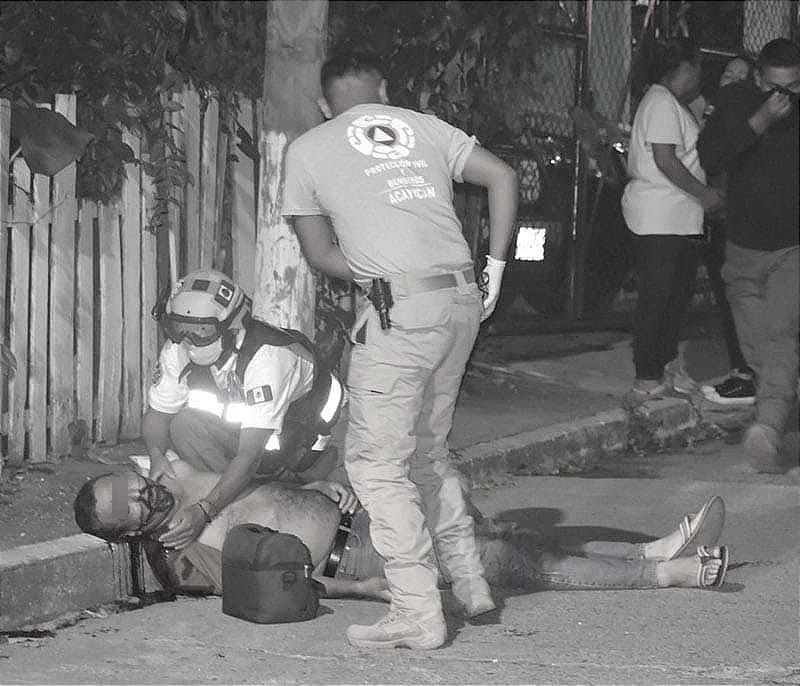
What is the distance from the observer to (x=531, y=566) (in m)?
5.74

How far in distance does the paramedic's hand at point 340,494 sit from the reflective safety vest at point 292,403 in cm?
23

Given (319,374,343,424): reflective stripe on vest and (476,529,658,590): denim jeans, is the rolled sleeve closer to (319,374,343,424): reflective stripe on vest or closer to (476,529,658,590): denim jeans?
(319,374,343,424): reflective stripe on vest

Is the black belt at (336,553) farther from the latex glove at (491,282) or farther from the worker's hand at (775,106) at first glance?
the worker's hand at (775,106)

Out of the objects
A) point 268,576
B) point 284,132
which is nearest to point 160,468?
point 268,576

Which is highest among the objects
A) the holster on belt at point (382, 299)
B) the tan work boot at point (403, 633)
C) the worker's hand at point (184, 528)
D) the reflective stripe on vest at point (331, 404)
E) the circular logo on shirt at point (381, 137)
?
the circular logo on shirt at point (381, 137)

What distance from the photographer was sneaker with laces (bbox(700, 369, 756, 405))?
32.0ft

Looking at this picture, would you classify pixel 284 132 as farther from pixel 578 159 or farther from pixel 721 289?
pixel 578 159

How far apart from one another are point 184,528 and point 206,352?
0.62 m

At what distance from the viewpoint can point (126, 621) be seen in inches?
220

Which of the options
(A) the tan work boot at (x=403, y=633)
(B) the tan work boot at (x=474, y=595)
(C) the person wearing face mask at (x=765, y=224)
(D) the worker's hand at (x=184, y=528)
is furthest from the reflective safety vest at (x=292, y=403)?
(C) the person wearing face mask at (x=765, y=224)

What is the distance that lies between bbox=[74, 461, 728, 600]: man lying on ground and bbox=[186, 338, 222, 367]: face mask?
0.45 m

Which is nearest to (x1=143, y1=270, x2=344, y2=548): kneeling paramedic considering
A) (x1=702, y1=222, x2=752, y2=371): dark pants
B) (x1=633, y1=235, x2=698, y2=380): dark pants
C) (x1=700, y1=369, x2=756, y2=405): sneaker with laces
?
(x1=633, y1=235, x2=698, y2=380): dark pants

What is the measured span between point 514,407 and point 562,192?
230 centimetres

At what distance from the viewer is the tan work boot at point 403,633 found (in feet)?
16.8
